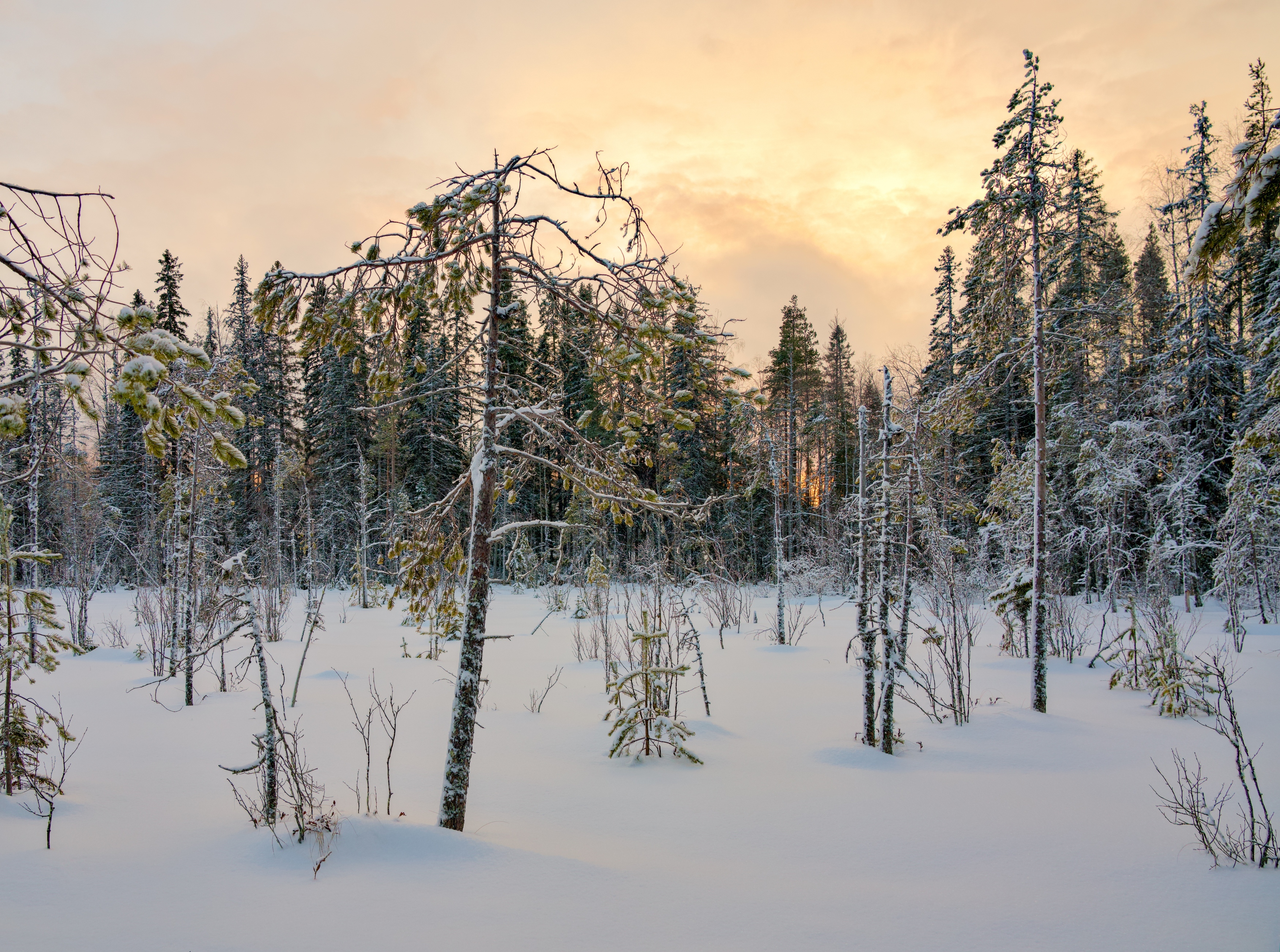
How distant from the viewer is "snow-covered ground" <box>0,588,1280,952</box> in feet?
12.3

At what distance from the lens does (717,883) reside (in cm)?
464

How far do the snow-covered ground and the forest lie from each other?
0.76 ft

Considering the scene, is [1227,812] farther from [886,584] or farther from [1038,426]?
[1038,426]

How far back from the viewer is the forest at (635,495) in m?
4.75

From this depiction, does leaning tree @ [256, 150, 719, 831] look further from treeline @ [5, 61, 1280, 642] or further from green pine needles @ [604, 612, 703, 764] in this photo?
green pine needles @ [604, 612, 703, 764]

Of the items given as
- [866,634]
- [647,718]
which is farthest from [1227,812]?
[647,718]

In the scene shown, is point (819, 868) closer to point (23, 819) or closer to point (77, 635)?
point (23, 819)

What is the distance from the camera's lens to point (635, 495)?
5.31m

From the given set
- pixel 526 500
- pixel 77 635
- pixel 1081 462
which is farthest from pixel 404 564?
pixel 526 500

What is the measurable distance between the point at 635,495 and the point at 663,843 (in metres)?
3.01

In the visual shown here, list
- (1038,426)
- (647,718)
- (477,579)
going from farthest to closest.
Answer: (1038,426) < (647,718) < (477,579)

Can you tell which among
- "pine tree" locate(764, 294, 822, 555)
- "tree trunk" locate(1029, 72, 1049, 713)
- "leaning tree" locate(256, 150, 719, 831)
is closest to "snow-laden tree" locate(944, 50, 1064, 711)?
"tree trunk" locate(1029, 72, 1049, 713)

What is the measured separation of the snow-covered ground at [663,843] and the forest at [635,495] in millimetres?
233

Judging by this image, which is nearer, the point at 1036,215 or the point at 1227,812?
the point at 1227,812
